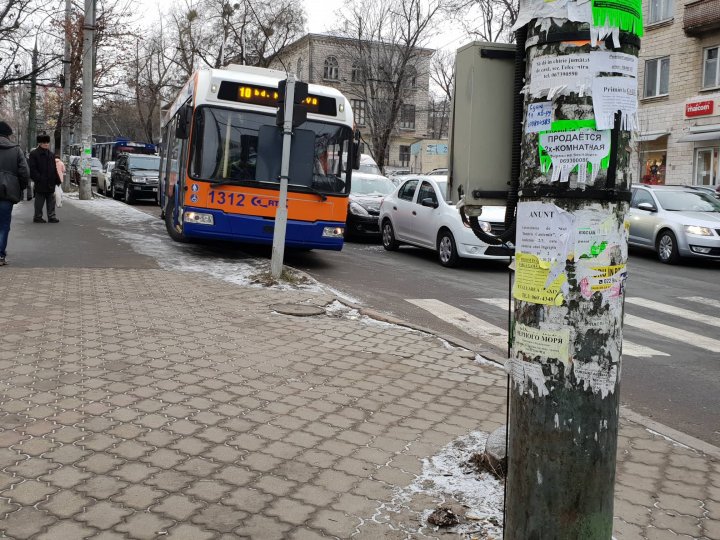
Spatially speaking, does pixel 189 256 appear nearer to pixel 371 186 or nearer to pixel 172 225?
pixel 172 225

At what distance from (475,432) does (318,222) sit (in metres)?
7.72

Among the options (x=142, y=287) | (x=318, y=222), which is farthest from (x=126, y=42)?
(x=142, y=287)

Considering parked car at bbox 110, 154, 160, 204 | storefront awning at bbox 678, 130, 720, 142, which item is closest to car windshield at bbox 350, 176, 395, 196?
parked car at bbox 110, 154, 160, 204

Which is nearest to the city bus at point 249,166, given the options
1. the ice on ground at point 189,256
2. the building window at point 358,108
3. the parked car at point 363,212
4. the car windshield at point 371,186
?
the ice on ground at point 189,256

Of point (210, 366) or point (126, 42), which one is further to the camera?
point (126, 42)

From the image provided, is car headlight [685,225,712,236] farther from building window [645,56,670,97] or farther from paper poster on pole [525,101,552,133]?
building window [645,56,670,97]

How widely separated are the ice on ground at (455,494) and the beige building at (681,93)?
24.8 meters

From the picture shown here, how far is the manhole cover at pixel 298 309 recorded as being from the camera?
8156 mm

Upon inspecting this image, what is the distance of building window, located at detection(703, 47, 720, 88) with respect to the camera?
28.1 metres

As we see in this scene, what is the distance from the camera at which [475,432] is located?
482 centimetres

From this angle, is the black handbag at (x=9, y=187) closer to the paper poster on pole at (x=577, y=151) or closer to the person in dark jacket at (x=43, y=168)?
the person in dark jacket at (x=43, y=168)

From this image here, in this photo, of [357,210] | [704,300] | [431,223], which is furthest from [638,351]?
[357,210]

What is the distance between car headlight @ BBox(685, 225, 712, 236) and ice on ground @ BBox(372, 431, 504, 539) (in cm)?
1214

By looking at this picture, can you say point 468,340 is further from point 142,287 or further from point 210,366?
point 142,287
